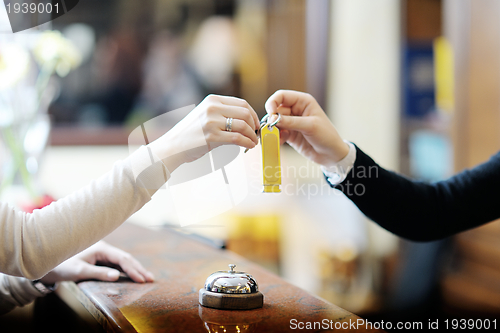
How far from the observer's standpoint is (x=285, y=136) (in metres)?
1.02

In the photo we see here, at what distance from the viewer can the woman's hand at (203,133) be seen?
756 millimetres

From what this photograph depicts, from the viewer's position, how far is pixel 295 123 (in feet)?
2.99

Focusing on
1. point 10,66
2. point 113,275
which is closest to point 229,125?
point 113,275

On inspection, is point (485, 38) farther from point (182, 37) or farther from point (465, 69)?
point (182, 37)

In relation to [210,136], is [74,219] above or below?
below

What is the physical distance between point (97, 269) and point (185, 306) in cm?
27

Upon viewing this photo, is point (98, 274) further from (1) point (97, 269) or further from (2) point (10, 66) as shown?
(2) point (10, 66)

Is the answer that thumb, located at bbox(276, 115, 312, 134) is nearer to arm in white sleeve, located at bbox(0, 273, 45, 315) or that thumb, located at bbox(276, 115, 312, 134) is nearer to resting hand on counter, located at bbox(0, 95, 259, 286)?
resting hand on counter, located at bbox(0, 95, 259, 286)

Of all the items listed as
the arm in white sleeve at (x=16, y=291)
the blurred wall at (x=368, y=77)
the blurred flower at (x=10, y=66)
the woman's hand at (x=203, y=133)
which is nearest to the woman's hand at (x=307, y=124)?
the woman's hand at (x=203, y=133)

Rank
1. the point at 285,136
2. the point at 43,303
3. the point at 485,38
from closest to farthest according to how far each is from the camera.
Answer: the point at 285,136, the point at 43,303, the point at 485,38

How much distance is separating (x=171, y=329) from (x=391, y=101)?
2586 millimetres

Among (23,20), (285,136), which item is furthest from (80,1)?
(285,136)

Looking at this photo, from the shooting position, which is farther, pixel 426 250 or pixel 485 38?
pixel 426 250

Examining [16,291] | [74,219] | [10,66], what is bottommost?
[16,291]
